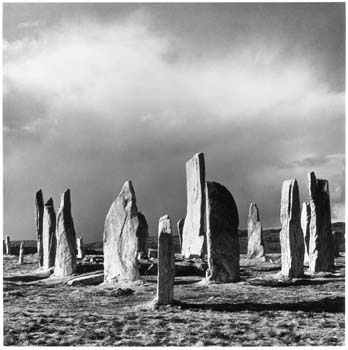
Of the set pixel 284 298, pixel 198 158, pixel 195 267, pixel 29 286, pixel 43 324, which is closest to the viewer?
pixel 43 324

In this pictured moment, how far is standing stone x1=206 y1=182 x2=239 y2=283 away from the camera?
629 inches

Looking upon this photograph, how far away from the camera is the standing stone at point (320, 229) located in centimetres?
1867

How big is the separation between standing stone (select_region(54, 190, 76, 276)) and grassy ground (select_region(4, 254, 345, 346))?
2.62 m

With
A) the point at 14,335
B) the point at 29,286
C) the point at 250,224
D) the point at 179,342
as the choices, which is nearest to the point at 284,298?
the point at 179,342

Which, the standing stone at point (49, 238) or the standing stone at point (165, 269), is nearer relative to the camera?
the standing stone at point (165, 269)

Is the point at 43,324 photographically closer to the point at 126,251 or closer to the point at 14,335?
the point at 14,335

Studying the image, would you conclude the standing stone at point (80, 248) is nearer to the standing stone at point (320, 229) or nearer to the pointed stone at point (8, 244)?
the pointed stone at point (8, 244)

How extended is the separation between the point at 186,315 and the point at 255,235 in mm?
14771

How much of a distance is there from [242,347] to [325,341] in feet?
5.18

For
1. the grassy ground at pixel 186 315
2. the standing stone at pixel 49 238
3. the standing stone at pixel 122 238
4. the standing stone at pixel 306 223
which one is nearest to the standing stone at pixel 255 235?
the standing stone at pixel 306 223

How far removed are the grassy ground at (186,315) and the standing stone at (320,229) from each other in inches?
86.9

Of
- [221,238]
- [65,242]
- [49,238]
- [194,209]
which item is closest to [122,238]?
[221,238]

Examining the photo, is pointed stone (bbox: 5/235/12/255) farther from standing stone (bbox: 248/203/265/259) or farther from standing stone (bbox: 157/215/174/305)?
standing stone (bbox: 157/215/174/305)

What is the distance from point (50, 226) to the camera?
22.4 meters
